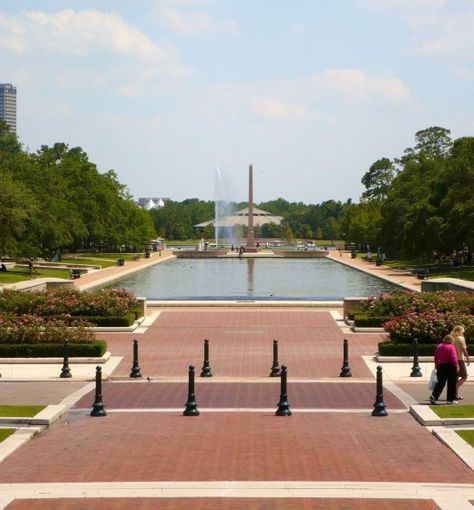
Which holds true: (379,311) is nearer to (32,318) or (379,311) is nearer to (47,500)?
(32,318)

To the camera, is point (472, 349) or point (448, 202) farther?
point (448, 202)

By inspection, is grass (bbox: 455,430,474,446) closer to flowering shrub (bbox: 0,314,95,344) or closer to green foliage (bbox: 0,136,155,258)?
flowering shrub (bbox: 0,314,95,344)

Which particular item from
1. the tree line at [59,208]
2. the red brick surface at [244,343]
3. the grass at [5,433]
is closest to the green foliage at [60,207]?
Answer: the tree line at [59,208]

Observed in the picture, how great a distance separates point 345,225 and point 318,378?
128846mm

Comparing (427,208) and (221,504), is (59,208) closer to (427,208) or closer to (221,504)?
(427,208)

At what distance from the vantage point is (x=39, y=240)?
257ft

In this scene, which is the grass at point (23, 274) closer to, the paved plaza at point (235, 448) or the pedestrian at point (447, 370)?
the paved plaza at point (235, 448)

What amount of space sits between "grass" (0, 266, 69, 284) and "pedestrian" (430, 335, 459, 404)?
45411mm

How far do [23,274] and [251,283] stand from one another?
14.6 m

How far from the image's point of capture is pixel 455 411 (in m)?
18.2

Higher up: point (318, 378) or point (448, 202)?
point (448, 202)

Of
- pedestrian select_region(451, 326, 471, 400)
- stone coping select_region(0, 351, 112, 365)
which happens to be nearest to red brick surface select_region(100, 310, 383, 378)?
stone coping select_region(0, 351, 112, 365)

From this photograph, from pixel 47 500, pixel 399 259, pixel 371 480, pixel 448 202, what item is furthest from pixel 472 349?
pixel 399 259

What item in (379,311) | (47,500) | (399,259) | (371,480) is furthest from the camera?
(399,259)
